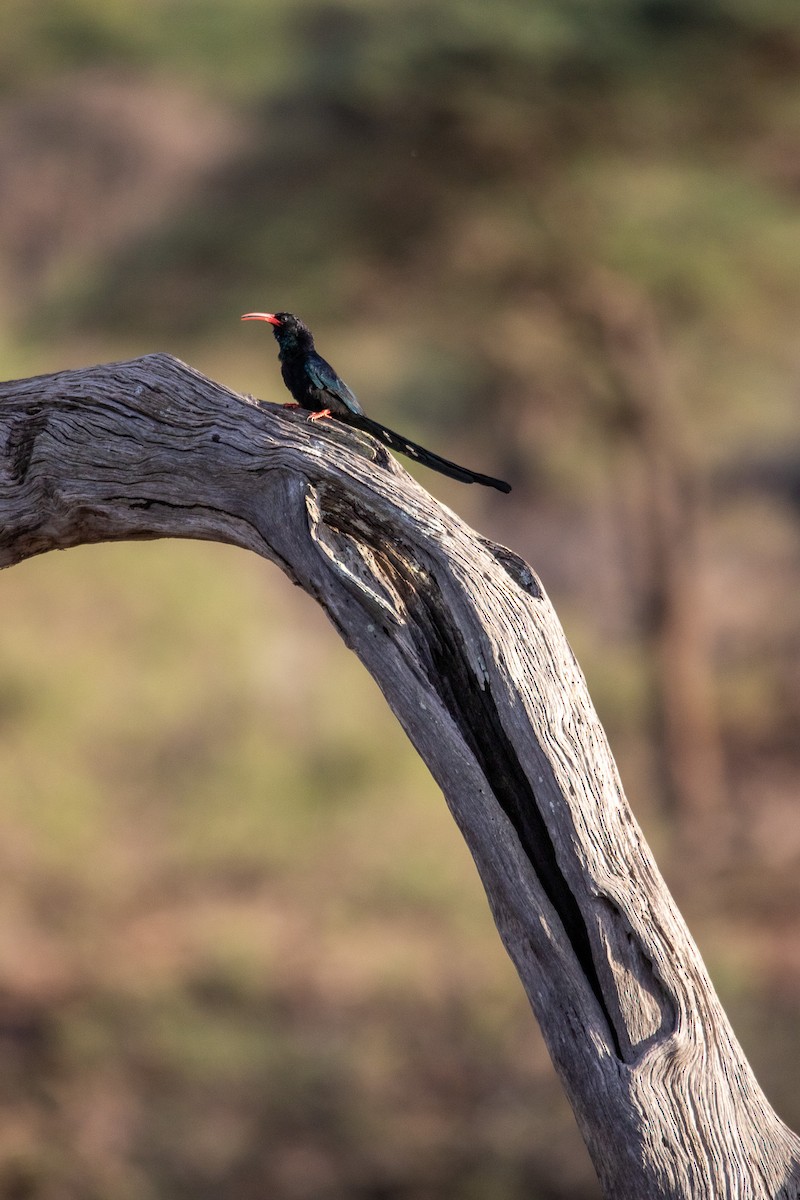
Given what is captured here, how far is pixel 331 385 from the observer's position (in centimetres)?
228

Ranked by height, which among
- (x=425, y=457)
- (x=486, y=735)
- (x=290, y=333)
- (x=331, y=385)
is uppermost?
(x=290, y=333)

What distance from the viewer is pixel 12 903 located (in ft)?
28.2

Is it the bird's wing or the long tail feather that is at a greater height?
the bird's wing

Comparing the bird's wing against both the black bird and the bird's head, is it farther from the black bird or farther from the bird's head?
the bird's head

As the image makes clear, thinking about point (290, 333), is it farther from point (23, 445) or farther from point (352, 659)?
point (352, 659)

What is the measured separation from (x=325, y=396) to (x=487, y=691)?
0.70 meters

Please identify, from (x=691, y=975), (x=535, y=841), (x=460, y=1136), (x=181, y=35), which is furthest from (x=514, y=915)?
(x=181, y=35)

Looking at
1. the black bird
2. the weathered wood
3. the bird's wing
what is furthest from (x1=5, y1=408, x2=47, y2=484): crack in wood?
the bird's wing

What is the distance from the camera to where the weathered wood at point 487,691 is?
1.70 metres

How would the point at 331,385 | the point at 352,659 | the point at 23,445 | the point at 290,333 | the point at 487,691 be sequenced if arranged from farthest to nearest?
the point at 352,659, the point at 290,333, the point at 331,385, the point at 23,445, the point at 487,691

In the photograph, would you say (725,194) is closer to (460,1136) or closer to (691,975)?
(460,1136)

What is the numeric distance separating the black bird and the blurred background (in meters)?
4.21

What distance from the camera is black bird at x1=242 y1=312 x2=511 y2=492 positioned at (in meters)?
2.10

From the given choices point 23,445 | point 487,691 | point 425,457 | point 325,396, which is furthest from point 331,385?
point 487,691
